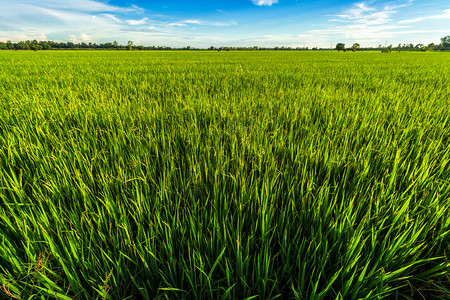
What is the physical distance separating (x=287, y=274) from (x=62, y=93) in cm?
374

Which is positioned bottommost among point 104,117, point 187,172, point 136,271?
point 136,271

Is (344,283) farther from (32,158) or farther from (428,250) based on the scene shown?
(32,158)

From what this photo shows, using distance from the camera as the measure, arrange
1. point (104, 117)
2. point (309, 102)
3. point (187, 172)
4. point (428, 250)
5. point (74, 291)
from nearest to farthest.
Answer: point (74, 291)
point (428, 250)
point (187, 172)
point (104, 117)
point (309, 102)

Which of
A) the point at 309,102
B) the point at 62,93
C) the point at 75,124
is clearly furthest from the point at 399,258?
the point at 62,93

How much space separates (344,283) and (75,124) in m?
2.27

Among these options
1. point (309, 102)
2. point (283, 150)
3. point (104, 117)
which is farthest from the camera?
point (309, 102)

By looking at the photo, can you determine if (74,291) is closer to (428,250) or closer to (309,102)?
(428,250)

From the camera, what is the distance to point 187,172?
1.17 metres

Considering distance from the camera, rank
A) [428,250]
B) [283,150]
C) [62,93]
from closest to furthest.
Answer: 1. [428,250]
2. [283,150]
3. [62,93]

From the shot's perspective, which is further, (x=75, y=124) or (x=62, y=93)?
(x=62, y=93)

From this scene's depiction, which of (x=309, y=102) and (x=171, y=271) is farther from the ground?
(x=309, y=102)

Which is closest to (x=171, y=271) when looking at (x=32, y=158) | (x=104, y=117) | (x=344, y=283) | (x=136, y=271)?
(x=136, y=271)

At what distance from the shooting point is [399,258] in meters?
0.67

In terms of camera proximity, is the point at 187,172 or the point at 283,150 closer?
the point at 187,172
